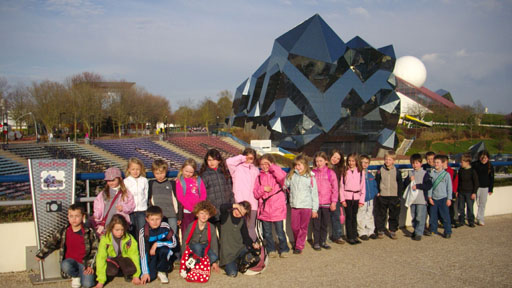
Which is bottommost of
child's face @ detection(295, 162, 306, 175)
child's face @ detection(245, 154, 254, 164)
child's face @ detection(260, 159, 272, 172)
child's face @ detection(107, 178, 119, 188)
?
child's face @ detection(107, 178, 119, 188)

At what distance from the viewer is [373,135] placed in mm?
37375

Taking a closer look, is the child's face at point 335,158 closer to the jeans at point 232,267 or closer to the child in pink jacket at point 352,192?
the child in pink jacket at point 352,192

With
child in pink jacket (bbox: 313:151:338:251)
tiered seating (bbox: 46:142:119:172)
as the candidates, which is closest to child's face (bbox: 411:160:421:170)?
child in pink jacket (bbox: 313:151:338:251)

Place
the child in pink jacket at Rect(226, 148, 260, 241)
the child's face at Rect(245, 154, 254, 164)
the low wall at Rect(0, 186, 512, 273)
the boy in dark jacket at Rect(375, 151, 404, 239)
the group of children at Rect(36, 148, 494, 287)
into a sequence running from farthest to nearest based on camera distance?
the boy in dark jacket at Rect(375, 151, 404, 239) < the child's face at Rect(245, 154, 254, 164) < the child in pink jacket at Rect(226, 148, 260, 241) < the low wall at Rect(0, 186, 512, 273) < the group of children at Rect(36, 148, 494, 287)

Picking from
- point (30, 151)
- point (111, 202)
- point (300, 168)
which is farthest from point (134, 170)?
point (30, 151)

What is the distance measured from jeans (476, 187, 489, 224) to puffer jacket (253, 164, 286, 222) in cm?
453

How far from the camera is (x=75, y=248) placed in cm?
434

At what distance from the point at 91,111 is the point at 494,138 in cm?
5707

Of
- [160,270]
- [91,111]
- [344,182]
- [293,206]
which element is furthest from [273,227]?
[91,111]

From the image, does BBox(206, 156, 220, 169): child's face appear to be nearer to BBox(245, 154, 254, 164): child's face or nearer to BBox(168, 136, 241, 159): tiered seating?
BBox(245, 154, 254, 164): child's face

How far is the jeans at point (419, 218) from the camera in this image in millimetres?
6234

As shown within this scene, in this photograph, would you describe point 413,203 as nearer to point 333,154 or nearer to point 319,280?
point 333,154

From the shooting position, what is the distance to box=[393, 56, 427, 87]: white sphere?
247ft

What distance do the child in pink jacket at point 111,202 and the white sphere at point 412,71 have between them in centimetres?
7949
